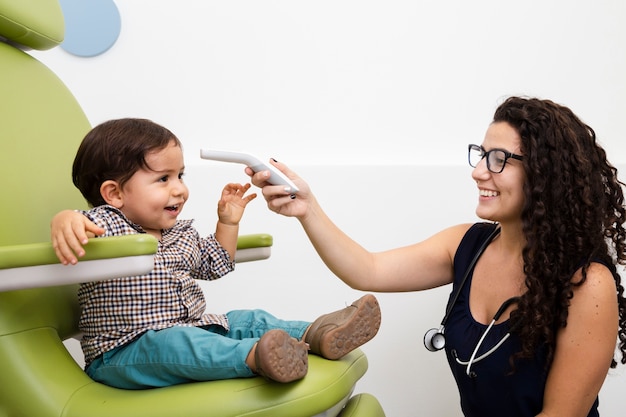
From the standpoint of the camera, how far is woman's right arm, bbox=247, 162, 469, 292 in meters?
1.41

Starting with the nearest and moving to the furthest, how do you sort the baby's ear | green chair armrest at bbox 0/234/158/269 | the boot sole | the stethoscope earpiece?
green chair armrest at bbox 0/234/158/269
the boot sole
the baby's ear
the stethoscope earpiece

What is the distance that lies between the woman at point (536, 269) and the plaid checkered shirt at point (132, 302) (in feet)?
0.76

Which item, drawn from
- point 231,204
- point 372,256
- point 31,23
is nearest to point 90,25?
point 31,23

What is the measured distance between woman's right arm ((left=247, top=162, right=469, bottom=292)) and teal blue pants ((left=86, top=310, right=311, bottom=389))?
32 cm

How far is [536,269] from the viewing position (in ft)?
4.42

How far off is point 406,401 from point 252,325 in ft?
2.80

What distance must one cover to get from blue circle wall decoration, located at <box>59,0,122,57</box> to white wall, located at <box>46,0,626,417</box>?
27mm

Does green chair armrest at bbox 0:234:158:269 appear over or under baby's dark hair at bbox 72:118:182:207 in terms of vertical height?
under

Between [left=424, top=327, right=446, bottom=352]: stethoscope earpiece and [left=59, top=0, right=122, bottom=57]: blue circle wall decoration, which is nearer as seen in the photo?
[left=424, top=327, right=446, bottom=352]: stethoscope earpiece

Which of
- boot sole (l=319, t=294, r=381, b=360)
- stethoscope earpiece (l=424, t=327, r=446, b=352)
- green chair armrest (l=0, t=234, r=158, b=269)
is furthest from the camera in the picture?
stethoscope earpiece (l=424, t=327, r=446, b=352)

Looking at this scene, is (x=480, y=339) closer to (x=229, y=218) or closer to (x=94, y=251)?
(x=229, y=218)

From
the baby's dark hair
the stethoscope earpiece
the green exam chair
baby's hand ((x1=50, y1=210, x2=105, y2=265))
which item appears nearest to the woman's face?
the stethoscope earpiece

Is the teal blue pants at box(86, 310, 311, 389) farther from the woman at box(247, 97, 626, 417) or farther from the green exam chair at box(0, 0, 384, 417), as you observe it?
the woman at box(247, 97, 626, 417)

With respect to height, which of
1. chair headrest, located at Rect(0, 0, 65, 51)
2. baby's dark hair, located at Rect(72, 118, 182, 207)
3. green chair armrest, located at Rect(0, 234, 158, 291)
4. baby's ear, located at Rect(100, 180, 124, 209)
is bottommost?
green chair armrest, located at Rect(0, 234, 158, 291)
